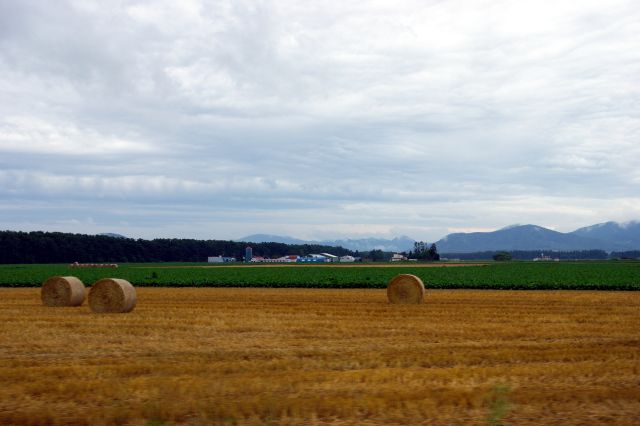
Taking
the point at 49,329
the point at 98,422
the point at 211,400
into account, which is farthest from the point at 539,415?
the point at 49,329

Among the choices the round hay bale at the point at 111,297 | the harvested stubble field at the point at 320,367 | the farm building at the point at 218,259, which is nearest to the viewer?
the harvested stubble field at the point at 320,367

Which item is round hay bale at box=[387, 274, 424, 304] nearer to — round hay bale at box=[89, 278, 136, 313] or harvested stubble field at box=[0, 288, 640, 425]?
harvested stubble field at box=[0, 288, 640, 425]

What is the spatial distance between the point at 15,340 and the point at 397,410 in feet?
37.0

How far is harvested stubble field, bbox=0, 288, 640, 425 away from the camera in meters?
10.4

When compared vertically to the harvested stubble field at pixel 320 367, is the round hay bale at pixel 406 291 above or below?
above

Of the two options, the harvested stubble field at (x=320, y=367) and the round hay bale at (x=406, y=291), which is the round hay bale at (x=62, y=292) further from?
the round hay bale at (x=406, y=291)

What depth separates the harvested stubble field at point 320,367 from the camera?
10414 mm

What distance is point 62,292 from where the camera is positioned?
28.3 metres

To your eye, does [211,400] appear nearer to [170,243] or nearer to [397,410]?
[397,410]

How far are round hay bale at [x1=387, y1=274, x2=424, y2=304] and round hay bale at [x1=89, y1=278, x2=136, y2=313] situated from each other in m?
10.5

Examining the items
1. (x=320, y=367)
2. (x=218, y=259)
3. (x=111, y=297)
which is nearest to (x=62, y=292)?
(x=111, y=297)

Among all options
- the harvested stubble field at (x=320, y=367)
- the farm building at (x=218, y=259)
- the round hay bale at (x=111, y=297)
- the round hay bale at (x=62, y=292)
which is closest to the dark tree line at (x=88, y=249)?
the farm building at (x=218, y=259)

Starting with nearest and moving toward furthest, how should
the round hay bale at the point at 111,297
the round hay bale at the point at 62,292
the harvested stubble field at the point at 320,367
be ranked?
1. the harvested stubble field at the point at 320,367
2. the round hay bale at the point at 111,297
3. the round hay bale at the point at 62,292

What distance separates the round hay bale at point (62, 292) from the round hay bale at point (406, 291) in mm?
12407
